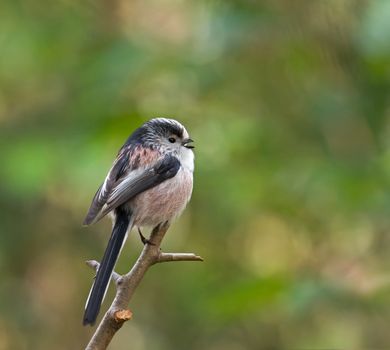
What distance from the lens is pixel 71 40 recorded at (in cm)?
534

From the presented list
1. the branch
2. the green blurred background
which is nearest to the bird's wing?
the branch

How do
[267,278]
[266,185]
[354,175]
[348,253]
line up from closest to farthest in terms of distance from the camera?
[267,278]
[354,175]
[266,185]
[348,253]

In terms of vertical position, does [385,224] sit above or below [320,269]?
above

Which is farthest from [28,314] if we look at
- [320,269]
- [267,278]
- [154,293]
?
[267,278]

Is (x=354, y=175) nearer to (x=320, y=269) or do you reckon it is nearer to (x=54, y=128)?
(x=320, y=269)

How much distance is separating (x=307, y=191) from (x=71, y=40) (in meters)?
1.81

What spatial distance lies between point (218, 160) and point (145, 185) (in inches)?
66.1

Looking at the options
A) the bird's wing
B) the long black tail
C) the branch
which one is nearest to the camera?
the branch

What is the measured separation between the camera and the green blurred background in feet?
14.7

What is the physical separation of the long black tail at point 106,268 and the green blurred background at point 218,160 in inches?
38.8

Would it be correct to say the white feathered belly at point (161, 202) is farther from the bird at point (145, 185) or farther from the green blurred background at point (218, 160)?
the green blurred background at point (218, 160)

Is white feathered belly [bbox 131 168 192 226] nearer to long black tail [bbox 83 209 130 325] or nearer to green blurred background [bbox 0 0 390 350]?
long black tail [bbox 83 209 130 325]

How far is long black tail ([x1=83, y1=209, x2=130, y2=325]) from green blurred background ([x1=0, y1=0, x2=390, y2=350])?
99cm

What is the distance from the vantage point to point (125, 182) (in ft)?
11.1
